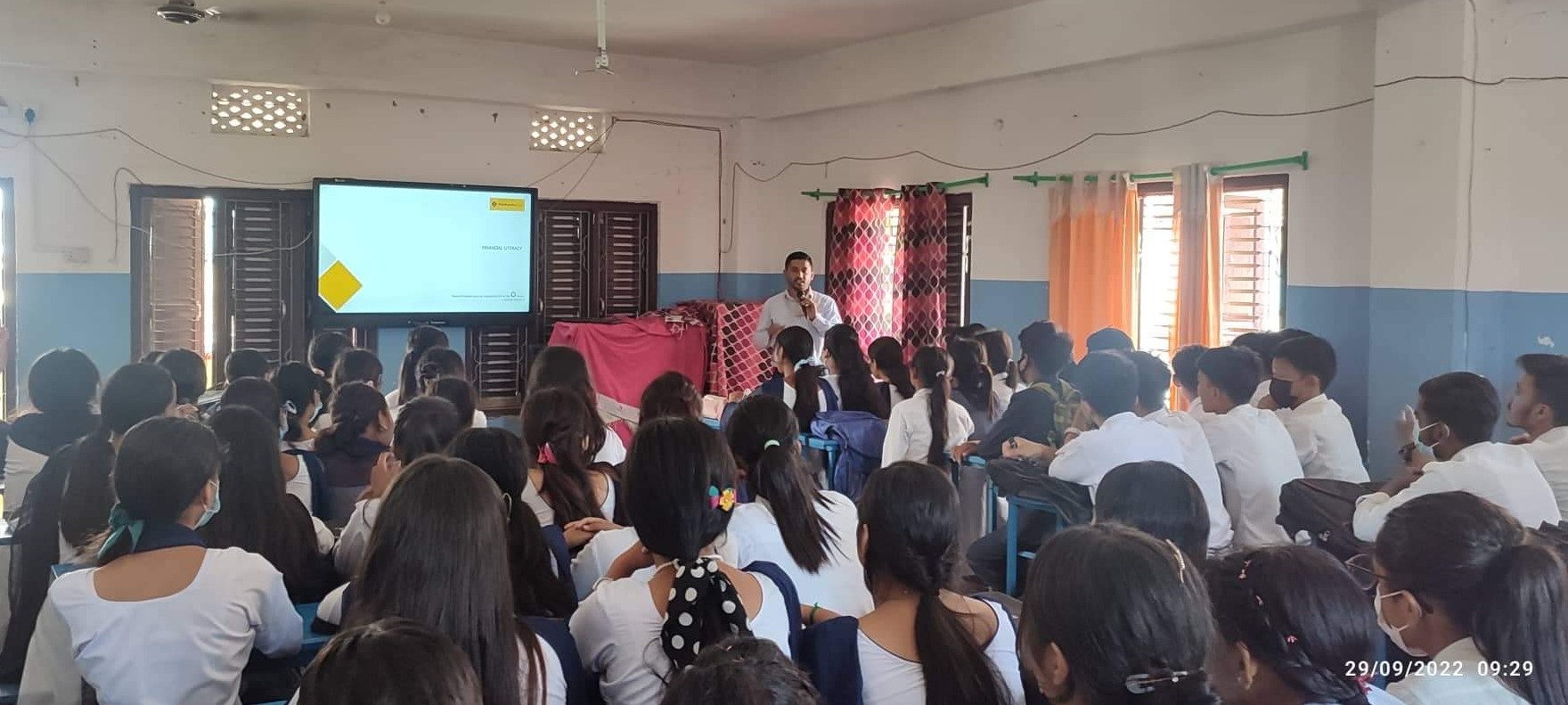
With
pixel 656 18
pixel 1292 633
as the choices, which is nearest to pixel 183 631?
pixel 1292 633

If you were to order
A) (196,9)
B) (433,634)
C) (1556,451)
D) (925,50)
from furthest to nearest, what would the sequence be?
(925,50)
(196,9)
(1556,451)
(433,634)

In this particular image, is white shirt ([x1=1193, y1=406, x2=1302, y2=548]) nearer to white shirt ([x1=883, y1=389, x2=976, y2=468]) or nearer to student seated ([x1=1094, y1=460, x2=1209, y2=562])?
white shirt ([x1=883, y1=389, x2=976, y2=468])

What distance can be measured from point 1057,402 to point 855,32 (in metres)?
3.72

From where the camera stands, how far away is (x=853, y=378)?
5371mm

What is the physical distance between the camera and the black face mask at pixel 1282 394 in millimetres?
4307

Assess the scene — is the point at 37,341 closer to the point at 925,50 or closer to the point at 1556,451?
the point at 925,50

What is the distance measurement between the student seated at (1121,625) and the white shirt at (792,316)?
5.91 m

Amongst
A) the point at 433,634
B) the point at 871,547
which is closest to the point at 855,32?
the point at 871,547

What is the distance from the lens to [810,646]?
2004 mm

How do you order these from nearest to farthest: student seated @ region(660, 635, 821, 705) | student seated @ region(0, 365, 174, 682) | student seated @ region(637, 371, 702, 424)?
student seated @ region(660, 635, 821, 705)
student seated @ region(0, 365, 174, 682)
student seated @ region(637, 371, 702, 424)

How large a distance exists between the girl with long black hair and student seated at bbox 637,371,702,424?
1654 mm

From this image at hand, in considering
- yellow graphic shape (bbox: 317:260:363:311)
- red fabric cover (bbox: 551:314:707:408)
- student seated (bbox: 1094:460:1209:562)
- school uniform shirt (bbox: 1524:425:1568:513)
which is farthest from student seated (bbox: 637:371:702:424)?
yellow graphic shape (bbox: 317:260:363:311)

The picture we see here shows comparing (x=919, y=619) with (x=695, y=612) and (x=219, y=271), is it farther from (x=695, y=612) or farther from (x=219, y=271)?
(x=219, y=271)

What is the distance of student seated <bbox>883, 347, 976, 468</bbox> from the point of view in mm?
4730
